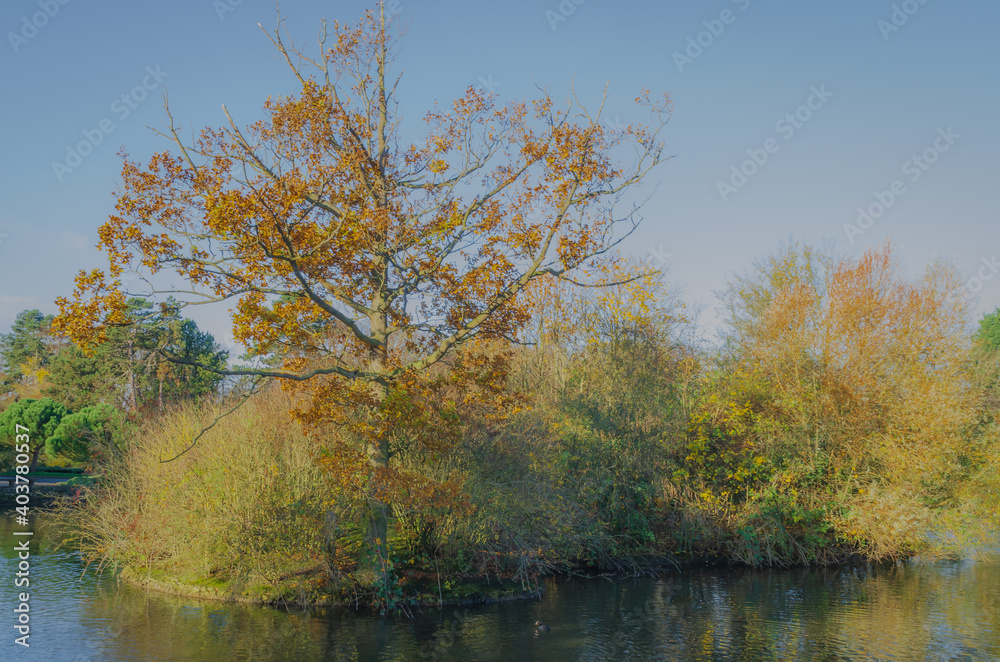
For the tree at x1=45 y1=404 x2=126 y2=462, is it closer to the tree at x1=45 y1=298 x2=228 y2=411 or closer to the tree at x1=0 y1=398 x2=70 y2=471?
the tree at x1=0 y1=398 x2=70 y2=471

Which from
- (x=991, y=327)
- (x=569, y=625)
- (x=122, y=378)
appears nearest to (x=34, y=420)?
(x=122, y=378)

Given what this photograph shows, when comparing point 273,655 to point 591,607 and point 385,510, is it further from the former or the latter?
point 591,607

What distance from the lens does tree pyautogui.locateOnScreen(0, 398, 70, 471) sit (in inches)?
1393

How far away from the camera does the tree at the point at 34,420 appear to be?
35.4 meters

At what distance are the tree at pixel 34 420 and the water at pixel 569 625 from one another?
18.5 meters

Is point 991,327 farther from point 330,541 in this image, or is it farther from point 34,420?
point 34,420

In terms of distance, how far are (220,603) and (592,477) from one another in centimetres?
986

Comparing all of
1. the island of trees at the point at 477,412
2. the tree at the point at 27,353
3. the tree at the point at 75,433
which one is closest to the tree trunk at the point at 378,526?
the island of trees at the point at 477,412

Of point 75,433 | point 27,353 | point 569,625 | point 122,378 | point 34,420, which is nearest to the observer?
point 569,625

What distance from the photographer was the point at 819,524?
73.5 feet

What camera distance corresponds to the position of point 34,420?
35.4 m

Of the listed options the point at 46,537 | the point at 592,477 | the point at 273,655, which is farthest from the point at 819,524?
the point at 46,537

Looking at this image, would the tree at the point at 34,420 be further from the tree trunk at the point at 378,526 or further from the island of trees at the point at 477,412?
the tree trunk at the point at 378,526

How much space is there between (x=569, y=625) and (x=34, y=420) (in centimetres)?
3129
